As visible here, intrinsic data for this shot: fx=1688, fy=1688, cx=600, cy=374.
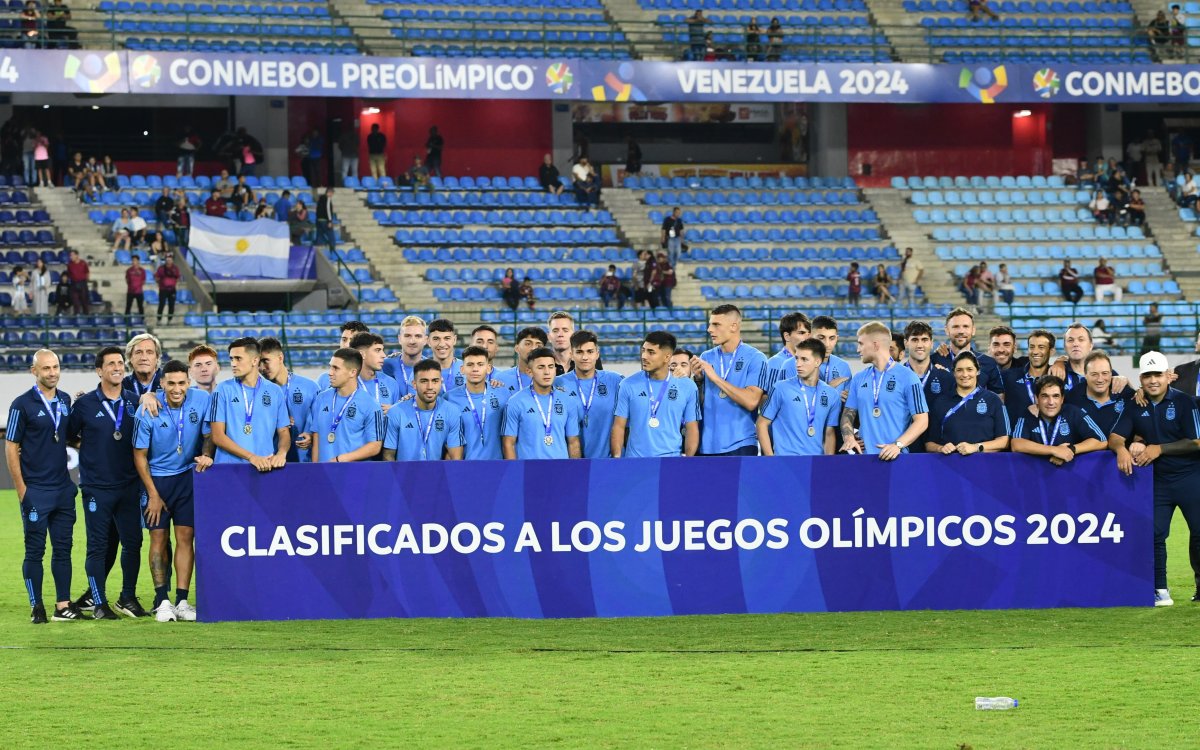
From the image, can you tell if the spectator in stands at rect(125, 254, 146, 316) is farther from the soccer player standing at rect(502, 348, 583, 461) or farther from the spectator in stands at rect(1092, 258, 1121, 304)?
the spectator in stands at rect(1092, 258, 1121, 304)

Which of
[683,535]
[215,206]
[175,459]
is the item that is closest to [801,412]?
[683,535]

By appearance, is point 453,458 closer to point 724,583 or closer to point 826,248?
point 724,583

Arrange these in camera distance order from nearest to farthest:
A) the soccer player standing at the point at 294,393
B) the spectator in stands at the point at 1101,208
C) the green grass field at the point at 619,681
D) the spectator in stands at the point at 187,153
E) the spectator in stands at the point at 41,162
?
the green grass field at the point at 619,681 < the soccer player standing at the point at 294,393 < the spectator in stands at the point at 41,162 < the spectator in stands at the point at 187,153 < the spectator in stands at the point at 1101,208

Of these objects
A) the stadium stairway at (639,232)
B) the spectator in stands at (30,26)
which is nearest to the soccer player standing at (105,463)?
the stadium stairway at (639,232)

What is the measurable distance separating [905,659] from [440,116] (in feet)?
97.9

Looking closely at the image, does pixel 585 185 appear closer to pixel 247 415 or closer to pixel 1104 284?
pixel 1104 284

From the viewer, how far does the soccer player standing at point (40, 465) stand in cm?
1084

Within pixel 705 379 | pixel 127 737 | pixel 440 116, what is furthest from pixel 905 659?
pixel 440 116

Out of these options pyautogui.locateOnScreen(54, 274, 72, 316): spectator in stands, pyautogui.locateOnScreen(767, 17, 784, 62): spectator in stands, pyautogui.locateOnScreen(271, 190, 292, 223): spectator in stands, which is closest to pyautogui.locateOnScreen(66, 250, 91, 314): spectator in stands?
pyautogui.locateOnScreen(54, 274, 72, 316): spectator in stands

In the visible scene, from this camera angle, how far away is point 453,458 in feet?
36.1

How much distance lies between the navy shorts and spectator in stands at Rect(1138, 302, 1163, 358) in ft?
69.3

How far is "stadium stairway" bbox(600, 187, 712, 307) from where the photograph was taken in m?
31.8

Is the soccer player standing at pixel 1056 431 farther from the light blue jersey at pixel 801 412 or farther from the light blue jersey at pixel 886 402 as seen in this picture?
the light blue jersey at pixel 801 412

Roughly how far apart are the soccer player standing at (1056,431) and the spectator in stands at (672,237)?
70.4 ft
